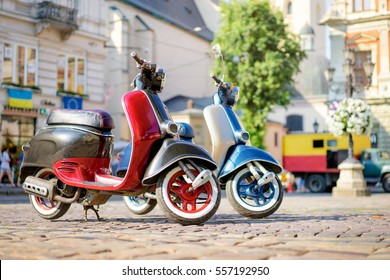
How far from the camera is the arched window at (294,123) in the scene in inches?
1875

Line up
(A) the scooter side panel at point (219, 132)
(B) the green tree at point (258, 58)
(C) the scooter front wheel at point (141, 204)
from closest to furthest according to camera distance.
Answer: (A) the scooter side panel at point (219, 132) < (C) the scooter front wheel at point (141, 204) < (B) the green tree at point (258, 58)

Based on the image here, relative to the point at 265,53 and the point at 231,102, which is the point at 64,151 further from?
the point at 265,53

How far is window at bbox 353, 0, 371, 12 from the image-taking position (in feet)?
99.0

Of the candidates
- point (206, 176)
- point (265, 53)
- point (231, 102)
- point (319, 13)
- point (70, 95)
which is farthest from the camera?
point (319, 13)

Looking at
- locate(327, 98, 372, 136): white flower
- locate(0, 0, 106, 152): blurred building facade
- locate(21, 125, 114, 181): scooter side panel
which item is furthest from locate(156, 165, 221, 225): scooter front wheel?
locate(0, 0, 106, 152): blurred building facade

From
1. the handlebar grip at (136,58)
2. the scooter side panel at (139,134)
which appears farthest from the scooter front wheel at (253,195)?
the handlebar grip at (136,58)

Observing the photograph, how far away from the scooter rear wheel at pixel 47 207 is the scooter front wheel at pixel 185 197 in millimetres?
1380

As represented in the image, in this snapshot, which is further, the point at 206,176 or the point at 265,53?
the point at 265,53

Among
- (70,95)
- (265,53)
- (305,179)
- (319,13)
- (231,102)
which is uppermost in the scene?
(319,13)

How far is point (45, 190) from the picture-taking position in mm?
5695

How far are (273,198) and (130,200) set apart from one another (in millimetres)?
2077

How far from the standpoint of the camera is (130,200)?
6.99 metres

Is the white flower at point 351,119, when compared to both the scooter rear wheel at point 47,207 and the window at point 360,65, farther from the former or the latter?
the window at point 360,65
